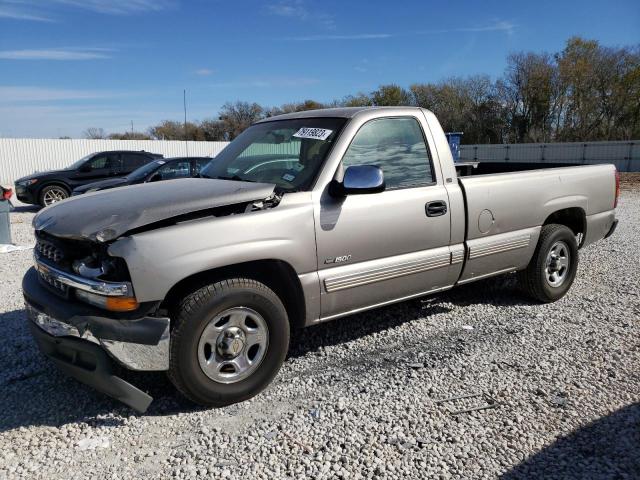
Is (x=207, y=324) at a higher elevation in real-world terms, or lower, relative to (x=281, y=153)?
lower

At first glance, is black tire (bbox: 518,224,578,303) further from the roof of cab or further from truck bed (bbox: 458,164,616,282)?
the roof of cab

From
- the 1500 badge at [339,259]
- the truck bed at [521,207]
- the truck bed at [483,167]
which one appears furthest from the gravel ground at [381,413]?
the truck bed at [483,167]

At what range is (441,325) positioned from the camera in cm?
469

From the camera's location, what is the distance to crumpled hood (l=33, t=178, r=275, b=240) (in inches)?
115

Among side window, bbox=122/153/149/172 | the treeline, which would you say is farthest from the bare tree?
side window, bbox=122/153/149/172

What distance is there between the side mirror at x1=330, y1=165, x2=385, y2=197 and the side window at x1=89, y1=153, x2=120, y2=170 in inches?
490

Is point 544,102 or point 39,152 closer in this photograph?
point 39,152

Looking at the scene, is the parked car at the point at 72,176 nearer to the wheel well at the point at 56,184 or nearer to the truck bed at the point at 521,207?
the wheel well at the point at 56,184

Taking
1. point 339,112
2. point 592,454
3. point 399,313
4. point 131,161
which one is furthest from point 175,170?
point 592,454

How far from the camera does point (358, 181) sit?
3.44m

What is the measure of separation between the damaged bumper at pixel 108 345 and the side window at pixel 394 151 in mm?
1801

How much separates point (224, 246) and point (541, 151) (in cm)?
3321

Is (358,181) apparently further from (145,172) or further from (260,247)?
(145,172)

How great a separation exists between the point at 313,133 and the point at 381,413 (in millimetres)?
2133
